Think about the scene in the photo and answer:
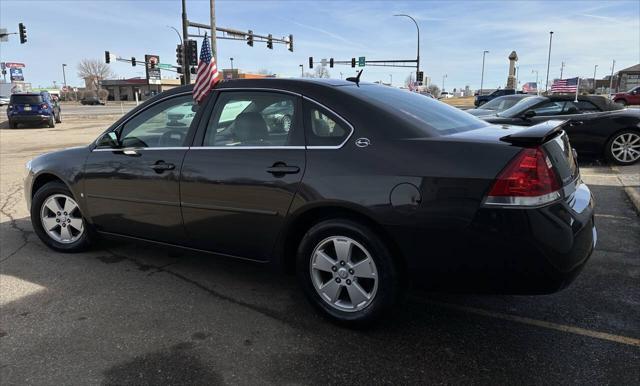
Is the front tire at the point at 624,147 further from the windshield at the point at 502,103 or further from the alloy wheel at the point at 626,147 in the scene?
the windshield at the point at 502,103

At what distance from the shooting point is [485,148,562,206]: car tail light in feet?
8.44

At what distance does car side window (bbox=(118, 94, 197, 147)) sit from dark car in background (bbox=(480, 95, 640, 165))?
6569mm

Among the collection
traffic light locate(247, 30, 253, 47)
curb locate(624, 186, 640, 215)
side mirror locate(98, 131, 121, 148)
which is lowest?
curb locate(624, 186, 640, 215)

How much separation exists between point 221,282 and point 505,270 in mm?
2254

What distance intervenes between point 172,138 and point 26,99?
22.5 m

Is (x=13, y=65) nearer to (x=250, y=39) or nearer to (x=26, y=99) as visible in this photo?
(x=250, y=39)

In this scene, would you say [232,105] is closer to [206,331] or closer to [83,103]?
[206,331]

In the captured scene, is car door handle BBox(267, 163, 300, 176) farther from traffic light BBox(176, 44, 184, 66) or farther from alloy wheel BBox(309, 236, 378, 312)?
traffic light BBox(176, 44, 184, 66)

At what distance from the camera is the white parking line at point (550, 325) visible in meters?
2.99

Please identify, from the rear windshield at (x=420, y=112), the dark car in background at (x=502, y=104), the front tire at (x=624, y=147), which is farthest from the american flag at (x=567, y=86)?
the rear windshield at (x=420, y=112)

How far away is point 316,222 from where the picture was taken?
3227 millimetres

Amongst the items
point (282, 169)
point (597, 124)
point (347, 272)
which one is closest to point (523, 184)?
point (347, 272)

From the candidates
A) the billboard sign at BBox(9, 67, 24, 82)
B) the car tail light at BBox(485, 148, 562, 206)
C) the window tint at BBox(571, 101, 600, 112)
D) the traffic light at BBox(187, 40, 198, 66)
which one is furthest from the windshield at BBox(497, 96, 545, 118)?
the billboard sign at BBox(9, 67, 24, 82)

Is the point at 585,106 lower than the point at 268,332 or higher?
higher
